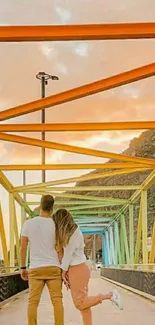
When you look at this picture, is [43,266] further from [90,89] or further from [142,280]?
[142,280]

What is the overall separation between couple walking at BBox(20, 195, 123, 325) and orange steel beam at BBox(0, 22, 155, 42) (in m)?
3.36

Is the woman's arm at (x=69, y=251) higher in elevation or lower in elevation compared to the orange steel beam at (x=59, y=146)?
lower

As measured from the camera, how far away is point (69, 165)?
2062cm

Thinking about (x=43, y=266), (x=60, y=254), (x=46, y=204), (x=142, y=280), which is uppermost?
(x=46, y=204)

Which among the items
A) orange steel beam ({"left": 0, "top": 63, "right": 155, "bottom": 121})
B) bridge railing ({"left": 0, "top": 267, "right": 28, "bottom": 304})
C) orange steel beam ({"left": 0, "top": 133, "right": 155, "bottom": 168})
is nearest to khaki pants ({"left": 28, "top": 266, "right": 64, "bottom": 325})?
orange steel beam ({"left": 0, "top": 63, "right": 155, "bottom": 121})

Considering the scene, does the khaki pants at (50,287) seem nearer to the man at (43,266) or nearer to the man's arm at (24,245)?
the man at (43,266)

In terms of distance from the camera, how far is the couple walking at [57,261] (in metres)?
6.33

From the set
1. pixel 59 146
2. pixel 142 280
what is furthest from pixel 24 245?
pixel 59 146

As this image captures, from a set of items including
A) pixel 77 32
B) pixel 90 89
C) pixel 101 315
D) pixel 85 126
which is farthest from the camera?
pixel 85 126

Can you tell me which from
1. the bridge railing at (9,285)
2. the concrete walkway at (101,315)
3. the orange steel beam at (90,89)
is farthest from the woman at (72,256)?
the bridge railing at (9,285)

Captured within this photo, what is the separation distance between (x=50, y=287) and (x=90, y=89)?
573 centimetres

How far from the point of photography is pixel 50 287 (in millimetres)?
6414

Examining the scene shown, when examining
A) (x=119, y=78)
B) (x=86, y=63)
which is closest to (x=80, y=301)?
(x=119, y=78)

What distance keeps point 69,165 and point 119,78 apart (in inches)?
374
